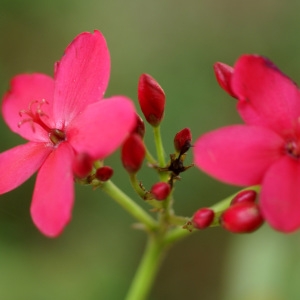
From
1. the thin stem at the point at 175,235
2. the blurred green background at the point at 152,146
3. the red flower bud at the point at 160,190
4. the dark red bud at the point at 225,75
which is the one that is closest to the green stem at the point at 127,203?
the thin stem at the point at 175,235

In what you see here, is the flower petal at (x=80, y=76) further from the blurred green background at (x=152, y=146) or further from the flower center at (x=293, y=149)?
the blurred green background at (x=152, y=146)

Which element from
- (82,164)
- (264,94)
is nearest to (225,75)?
(264,94)

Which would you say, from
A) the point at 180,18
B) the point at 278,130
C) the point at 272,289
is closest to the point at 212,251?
the point at 272,289

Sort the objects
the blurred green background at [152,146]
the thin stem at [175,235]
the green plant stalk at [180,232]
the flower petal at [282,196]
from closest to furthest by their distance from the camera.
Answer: the flower petal at [282,196] → the green plant stalk at [180,232] → the thin stem at [175,235] → the blurred green background at [152,146]

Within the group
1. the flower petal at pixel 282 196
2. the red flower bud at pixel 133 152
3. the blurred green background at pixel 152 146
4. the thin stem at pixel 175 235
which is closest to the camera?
the flower petal at pixel 282 196

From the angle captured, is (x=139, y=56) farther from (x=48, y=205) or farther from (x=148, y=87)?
(x=48, y=205)

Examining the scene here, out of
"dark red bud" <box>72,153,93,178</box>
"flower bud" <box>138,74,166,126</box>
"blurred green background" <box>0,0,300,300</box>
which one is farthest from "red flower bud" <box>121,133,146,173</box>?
"blurred green background" <box>0,0,300,300</box>
